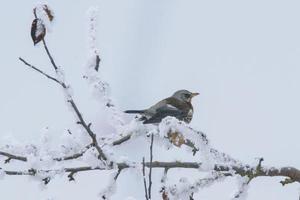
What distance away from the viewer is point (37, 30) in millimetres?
3383

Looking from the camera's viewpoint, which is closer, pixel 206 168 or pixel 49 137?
pixel 206 168

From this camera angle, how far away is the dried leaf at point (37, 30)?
3.35 m

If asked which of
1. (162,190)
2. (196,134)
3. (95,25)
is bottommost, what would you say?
(162,190)

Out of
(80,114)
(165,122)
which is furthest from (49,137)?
(165,122)

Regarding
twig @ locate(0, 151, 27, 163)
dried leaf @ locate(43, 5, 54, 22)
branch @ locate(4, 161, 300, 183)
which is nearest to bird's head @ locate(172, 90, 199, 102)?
branch @ locate(4, 161, 300, 183)

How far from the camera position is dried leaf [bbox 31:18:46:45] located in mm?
3346

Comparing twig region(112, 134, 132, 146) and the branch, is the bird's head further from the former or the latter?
the branch

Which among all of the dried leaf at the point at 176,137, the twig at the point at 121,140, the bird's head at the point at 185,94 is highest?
the dried leaf at the point at 176,137

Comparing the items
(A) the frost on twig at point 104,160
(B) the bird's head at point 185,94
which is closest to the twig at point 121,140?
(A) the frost on twig at point 104,160

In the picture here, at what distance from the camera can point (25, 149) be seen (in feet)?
13.4

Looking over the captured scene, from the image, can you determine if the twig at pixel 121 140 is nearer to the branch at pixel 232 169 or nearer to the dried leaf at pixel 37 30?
the branch at pixel 232 169

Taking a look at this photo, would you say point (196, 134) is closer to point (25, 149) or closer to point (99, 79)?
point (99, 79)

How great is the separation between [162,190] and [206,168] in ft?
1.30

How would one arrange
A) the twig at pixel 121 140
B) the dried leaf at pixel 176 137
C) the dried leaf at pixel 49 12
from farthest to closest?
the twig at pixel 121 140 < the dried leaf at pixel 49 12 < the dried leaf at pixel 176 137
